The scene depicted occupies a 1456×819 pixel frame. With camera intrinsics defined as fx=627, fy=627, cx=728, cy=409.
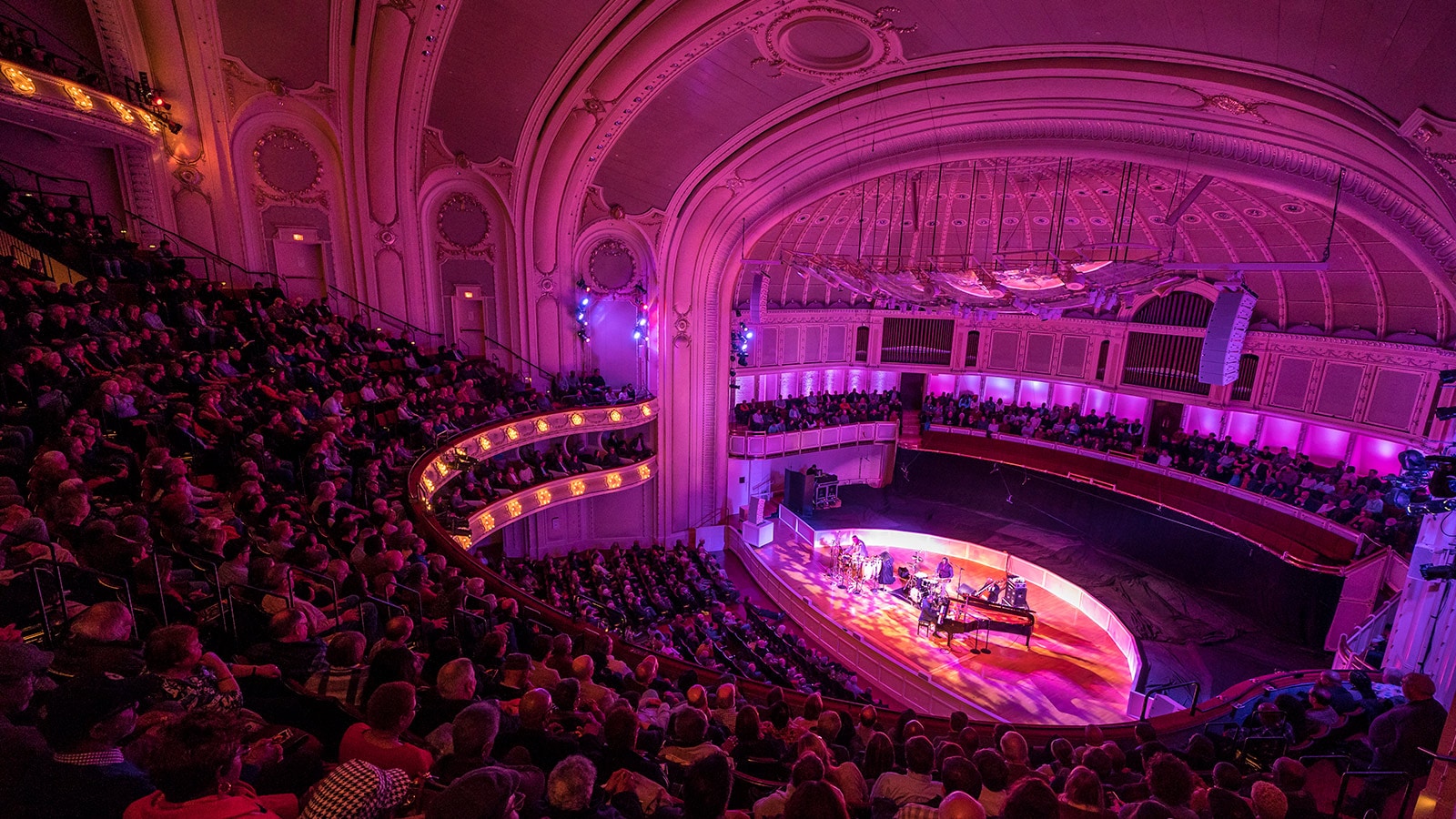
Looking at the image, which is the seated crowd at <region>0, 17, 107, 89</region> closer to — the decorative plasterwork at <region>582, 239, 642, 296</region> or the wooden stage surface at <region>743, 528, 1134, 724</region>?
the decorative plasterwork at <region>582, 239, 642, 296</region>

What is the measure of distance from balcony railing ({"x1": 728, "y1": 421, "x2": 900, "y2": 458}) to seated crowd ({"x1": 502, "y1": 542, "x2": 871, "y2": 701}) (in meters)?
4.43

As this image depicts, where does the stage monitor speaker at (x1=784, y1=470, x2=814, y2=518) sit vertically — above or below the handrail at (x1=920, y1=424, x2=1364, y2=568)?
below

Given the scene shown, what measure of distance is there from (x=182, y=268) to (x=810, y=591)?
15122 mm

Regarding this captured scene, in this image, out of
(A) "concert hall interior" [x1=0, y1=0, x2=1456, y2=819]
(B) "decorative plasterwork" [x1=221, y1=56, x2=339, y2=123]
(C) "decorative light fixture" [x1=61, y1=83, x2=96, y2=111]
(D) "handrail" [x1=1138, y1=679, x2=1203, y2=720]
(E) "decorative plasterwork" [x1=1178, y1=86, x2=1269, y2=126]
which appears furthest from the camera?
(B) "decorative plasterwork" [x1=221, y1=56, x2=339, y2=123]

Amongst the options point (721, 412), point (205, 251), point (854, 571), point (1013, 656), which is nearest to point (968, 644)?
point (1013, 656)

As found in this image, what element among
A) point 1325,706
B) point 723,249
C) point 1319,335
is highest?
point 723,249

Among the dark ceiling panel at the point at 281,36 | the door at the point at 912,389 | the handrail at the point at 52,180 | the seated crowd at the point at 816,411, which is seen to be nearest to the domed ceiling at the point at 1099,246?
the seated crowd at the point at 816,411

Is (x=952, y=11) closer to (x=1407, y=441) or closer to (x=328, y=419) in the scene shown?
(x=328, y=419)

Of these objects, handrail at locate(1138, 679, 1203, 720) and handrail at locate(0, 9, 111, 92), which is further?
handrail at locate(0, 9, 111, 92)

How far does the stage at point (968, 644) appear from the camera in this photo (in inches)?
475

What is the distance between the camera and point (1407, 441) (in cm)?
1462

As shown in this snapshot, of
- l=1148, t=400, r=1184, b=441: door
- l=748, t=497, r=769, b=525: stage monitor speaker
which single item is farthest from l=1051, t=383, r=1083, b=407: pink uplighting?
l=748, t=497, r=769, b=525: stage monitor speaker

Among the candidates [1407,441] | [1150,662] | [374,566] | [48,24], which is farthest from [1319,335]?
[48,24]

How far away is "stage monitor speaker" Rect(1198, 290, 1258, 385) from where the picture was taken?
29.8 ft
